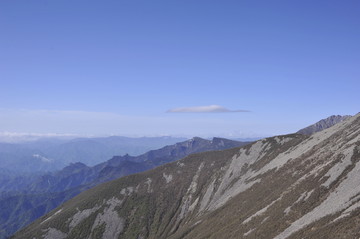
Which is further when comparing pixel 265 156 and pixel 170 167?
pixel 170 167

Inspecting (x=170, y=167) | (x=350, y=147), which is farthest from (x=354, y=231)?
(x=170, y=167)

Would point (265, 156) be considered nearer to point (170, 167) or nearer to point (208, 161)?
point (208, 161)

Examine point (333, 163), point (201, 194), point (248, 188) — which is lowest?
point (201, 194)

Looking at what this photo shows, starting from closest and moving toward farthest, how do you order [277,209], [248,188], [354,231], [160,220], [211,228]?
[354,231] < [277,209] < [211,228] < [248,188] < [160,220]

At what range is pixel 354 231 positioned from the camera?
39.0 metres

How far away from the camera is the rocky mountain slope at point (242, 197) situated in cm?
5594

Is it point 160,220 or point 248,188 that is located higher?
point 248,188

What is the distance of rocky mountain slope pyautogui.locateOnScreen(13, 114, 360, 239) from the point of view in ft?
184

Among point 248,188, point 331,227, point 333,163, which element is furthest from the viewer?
point 248,188

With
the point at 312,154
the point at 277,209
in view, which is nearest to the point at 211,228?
the point at 277,209

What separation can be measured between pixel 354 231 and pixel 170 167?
482 ft

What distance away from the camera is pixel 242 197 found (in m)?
99.7

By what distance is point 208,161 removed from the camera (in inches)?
6806

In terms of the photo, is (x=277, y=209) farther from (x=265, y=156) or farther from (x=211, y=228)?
(x=265, y=156)
